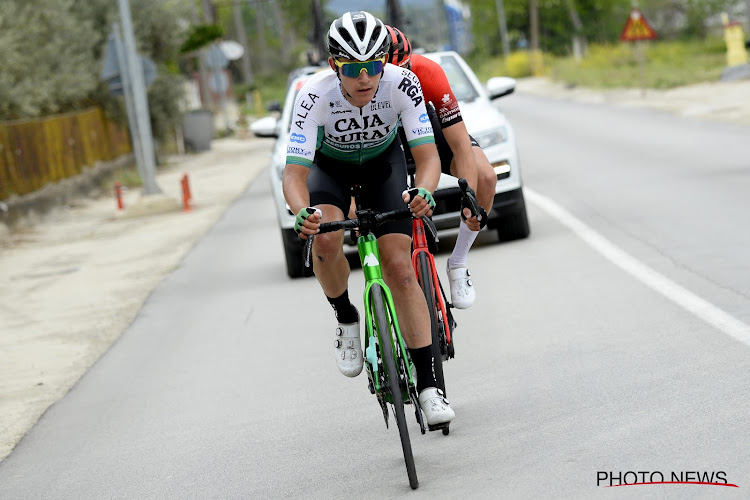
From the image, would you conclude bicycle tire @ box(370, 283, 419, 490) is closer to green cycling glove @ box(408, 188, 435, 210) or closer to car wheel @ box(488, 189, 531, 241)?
green cycling glove @ box(408, 188, 435, 210)

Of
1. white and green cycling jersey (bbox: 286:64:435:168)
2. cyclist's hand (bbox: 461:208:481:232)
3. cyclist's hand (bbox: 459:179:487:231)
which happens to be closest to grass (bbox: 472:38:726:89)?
cyclist's hand (bbox: 461:208:481:232)

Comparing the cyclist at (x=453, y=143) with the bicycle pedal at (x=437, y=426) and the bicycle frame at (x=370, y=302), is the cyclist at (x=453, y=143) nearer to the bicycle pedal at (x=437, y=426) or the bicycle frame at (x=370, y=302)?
the bicycle frame at (x=370, y=302)

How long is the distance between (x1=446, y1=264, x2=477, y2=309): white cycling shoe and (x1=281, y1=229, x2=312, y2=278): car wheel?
491cm

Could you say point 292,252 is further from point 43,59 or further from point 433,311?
point 43,59

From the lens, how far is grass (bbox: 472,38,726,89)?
44.9 metres

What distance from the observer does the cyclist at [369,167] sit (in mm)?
5570

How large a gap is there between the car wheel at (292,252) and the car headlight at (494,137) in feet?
6.05

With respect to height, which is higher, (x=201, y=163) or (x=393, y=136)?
(x=393, y=136)

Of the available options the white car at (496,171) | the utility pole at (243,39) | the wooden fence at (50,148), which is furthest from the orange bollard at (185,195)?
the utility pole at (243,39)

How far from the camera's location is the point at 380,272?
5.39 metres

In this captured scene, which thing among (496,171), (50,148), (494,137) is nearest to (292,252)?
(496,171)

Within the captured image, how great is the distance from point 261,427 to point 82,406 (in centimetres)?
169

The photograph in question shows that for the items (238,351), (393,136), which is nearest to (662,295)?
(238,351)

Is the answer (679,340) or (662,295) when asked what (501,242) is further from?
(679,340)
